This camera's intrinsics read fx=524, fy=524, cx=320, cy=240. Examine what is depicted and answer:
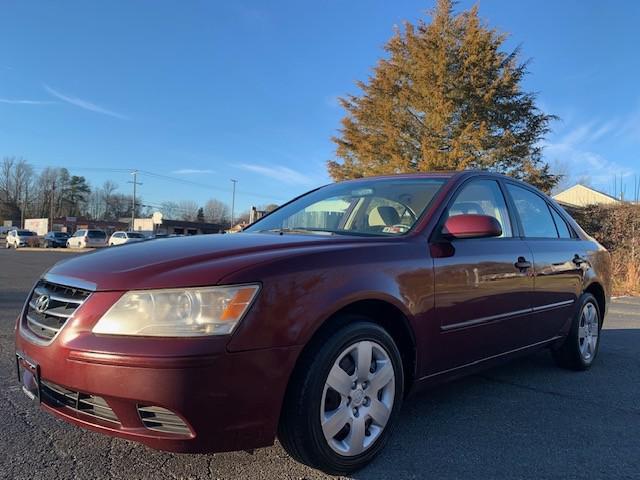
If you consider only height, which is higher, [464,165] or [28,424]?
[464,165]

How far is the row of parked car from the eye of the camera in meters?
37.8

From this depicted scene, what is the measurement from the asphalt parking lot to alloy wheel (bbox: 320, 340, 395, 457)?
0.63 feet

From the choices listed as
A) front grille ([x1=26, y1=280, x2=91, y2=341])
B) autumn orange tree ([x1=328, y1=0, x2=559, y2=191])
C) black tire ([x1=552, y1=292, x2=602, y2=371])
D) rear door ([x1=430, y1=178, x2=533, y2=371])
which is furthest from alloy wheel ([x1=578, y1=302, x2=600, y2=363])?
autumn orange tree ([x1=328, y1=0, x2=559, y2=191])

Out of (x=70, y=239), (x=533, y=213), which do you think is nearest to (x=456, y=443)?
(x=533, y=213)

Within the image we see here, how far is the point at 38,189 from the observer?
9612 centimetres

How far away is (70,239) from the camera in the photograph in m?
39.5

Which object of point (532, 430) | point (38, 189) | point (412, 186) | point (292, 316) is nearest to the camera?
point (292, 316)

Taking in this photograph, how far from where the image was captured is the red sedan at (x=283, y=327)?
2.12 meters

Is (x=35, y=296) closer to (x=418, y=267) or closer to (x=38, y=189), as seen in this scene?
(x=418, y=267)

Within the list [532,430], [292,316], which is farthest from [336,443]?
[532,430]

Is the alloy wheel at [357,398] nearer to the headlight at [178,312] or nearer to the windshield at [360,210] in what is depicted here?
the headlight at [178,312]

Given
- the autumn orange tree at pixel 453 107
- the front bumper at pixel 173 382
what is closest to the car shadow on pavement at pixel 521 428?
the front bumper at pixel 173 382

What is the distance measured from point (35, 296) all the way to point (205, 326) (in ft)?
3.80

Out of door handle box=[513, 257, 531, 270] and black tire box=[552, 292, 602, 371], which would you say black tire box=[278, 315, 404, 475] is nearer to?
door handle box=[513, 257, 531, 270]
